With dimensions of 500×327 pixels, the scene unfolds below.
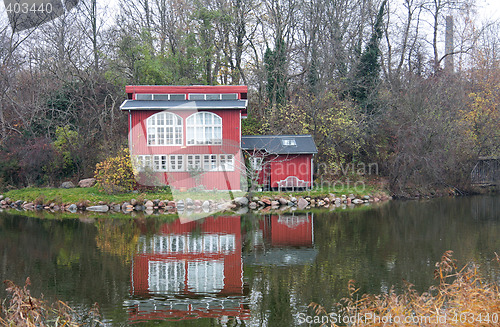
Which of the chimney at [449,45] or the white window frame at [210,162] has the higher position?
the chimney at [449,45]

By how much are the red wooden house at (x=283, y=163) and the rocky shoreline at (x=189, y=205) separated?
1848 millimetres

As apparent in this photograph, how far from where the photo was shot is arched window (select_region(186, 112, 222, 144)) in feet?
82.7

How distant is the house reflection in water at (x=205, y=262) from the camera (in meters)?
8.91

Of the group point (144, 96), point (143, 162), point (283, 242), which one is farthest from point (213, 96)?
point (283, 242)

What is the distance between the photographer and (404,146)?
2825cm

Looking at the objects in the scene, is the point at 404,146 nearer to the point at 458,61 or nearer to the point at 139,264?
the point at 458,61

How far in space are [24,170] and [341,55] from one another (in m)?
22.0

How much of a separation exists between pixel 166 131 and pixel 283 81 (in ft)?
37.7

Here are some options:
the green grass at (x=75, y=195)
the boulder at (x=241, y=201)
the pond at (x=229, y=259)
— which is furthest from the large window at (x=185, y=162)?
the pond at (x=229, y=259)

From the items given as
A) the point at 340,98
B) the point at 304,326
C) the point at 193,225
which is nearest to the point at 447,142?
the point at 340,98

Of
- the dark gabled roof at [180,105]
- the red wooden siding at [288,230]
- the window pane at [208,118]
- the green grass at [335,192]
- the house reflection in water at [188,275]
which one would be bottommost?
the house reflection in water at [188,275]

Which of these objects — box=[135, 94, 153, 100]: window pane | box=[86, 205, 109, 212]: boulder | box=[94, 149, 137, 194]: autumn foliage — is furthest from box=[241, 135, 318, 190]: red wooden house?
box=[86, 205, 109, 212]: boulder

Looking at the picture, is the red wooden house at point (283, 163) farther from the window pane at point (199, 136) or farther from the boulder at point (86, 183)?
the boulder at point (86, 183)

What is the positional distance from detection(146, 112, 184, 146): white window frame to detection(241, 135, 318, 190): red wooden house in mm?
3632
